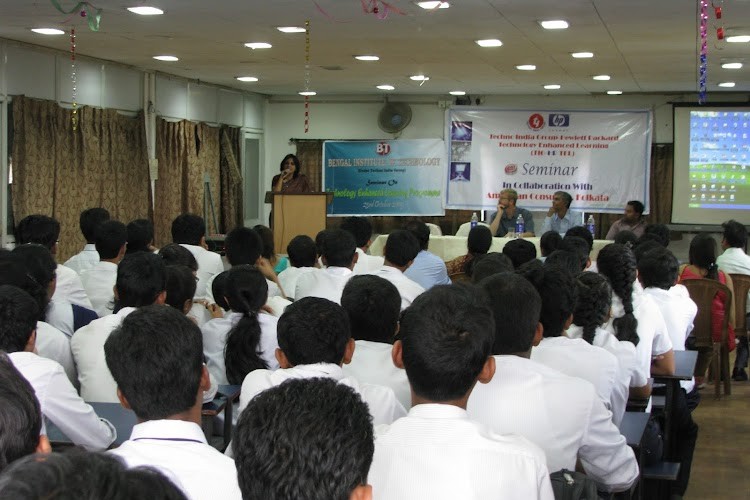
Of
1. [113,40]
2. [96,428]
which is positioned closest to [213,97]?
[113,40]

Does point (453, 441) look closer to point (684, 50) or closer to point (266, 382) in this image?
point (266, 382)

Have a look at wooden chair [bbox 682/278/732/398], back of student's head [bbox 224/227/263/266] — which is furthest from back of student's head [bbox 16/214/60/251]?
wooden chair [bbox 682/278/732/398]

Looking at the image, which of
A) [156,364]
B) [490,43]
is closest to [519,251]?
[490,43]

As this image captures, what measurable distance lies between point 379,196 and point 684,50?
568cm

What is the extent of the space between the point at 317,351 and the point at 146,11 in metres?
4.61

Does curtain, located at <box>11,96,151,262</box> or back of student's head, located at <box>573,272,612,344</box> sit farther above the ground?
curtain, located at <box>11,96,151,262</box>

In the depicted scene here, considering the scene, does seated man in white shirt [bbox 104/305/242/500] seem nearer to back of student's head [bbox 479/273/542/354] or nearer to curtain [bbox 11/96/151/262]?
back of student's head [bbox 479/273/542/354]

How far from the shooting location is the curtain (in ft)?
28.9

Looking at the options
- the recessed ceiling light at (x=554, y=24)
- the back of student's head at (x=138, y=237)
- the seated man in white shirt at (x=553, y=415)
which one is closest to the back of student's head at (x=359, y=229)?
the back of student's head at (x=138, y=237)

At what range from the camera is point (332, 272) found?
530 centimetres

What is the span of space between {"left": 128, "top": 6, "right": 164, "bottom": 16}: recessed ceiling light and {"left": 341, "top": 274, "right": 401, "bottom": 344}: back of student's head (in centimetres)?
385

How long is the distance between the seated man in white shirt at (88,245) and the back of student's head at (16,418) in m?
4.52

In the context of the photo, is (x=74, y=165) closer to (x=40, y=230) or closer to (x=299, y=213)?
(x=299, y=213)

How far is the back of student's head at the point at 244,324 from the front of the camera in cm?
371
